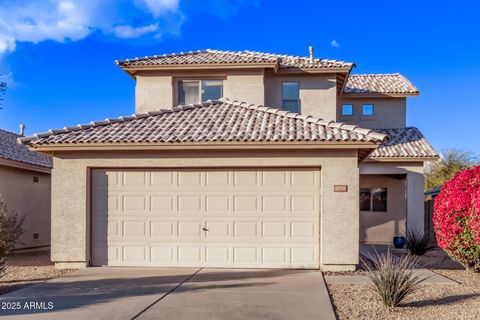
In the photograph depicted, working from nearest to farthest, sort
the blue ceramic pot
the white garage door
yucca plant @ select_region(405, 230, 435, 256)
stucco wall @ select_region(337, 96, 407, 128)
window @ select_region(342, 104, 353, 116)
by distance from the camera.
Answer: the white garage door < yucca plant @ select_region(405, 230, 435, 256) < the blue ceramic pot < stucco wall @ select_region(337, 96, 407, 128) < window @ select_region(342, 104, 353, 116)

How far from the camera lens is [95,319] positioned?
7.39 meters

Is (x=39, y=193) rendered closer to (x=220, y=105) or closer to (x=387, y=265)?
(x=220, y=105)

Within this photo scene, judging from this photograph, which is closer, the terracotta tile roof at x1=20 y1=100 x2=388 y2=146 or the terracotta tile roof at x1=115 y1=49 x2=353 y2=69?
the terracotta tile roof at x1=20 y1=100 x2=388 y2=146

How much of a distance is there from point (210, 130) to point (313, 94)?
7.58 m

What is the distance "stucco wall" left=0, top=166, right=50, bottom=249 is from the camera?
16.3m

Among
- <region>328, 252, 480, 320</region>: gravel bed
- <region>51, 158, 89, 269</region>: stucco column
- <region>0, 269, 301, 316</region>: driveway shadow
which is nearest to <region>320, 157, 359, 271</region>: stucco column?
<region>0, 269, 301, 316</region>: driveway shadow

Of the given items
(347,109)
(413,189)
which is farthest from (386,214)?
(347,109)

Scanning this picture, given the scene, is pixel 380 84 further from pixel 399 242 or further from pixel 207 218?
pixel 207 218

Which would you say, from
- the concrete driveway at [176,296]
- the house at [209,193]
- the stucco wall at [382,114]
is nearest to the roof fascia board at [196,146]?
the house at [209,193]

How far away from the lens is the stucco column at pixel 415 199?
60.1ft

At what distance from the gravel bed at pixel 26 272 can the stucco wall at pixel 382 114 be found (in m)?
14.5

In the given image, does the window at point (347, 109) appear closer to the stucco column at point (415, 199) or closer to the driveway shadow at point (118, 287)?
the stucco column at point (415, 199)

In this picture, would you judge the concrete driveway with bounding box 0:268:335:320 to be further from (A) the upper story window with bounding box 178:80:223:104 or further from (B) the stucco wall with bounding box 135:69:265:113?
(A) the upper story window with bounding box 178:80:223:104

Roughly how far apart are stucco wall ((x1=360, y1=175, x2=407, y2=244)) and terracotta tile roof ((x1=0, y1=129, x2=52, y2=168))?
43.6 feet
